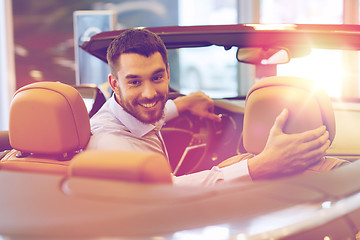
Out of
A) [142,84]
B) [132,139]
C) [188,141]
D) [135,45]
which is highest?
[135,45]

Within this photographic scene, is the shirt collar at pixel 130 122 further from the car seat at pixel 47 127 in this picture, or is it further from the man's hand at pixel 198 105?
the man's hand at pixel 198 105

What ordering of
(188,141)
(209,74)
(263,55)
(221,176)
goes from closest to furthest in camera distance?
(221,176) < (263,55) < (188,141) < (209,74)

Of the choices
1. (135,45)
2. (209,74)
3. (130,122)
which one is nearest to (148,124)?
(130,122)

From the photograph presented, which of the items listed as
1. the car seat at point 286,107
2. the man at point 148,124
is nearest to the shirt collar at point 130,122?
the man at point 148,124

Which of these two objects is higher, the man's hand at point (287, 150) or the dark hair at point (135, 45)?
the dark hair at point (135, 45)

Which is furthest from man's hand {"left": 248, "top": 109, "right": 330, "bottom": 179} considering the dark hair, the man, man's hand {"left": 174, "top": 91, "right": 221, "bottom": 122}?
man's hand {"left": 174, "top": 91, "right": 221, "bottom": 122}

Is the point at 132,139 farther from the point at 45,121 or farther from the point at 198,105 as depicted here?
the point at 198,105

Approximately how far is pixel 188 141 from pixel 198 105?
0.87 feet

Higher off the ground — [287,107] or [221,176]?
[287,107]

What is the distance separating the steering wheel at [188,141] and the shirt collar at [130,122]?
2.49 ft

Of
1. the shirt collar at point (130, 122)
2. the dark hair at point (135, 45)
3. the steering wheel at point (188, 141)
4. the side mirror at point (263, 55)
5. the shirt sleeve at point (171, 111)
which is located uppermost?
the dark hair at point (135, 45)

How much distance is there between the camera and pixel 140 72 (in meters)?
1.51

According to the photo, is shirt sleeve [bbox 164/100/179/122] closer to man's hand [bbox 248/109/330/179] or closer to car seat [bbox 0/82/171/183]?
car seat [bbox 0/82/171/183]

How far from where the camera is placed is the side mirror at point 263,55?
1844mm
